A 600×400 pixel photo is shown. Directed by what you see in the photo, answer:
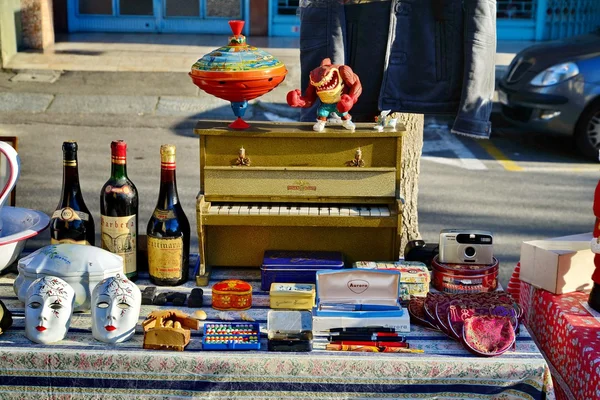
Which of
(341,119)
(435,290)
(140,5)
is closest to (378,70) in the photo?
(341,119)

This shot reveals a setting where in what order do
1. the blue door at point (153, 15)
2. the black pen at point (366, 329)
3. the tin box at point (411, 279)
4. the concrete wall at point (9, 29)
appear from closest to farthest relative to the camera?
the black pen at point (366, 329) → the tin box at point (411, 279) → the concrete wall at point (9, 29) → the blue door at point (153, 15)

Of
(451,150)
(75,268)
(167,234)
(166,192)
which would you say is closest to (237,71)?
(166,192)

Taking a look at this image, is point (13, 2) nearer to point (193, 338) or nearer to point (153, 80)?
point (153, 80)

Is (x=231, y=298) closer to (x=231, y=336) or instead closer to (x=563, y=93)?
(x=231, y=336)

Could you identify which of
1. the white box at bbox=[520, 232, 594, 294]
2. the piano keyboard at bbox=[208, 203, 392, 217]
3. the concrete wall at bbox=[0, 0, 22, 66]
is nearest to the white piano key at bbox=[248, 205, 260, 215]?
the piano keyboard at bbox=[208, 203, 392, 217]

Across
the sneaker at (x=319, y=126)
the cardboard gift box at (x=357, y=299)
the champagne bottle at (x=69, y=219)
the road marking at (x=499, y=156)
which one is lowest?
the road marking at (x=499, y=156)

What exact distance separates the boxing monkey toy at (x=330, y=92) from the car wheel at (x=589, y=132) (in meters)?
6.25

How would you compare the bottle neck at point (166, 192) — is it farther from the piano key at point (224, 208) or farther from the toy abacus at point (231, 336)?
the toy abacus at point (231, 336)

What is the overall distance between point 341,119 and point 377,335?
945 mm

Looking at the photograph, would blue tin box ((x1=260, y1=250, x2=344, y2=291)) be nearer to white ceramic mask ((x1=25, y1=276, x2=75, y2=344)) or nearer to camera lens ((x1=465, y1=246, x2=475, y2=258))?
camera lens ((x1=465, y1=246, x2=475, y2=258))

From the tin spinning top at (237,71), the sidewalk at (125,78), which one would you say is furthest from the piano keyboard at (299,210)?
the sidewalk at (125,78)

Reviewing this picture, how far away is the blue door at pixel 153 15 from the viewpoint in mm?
13891

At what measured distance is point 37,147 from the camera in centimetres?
880

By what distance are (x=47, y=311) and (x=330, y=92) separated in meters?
1.30
